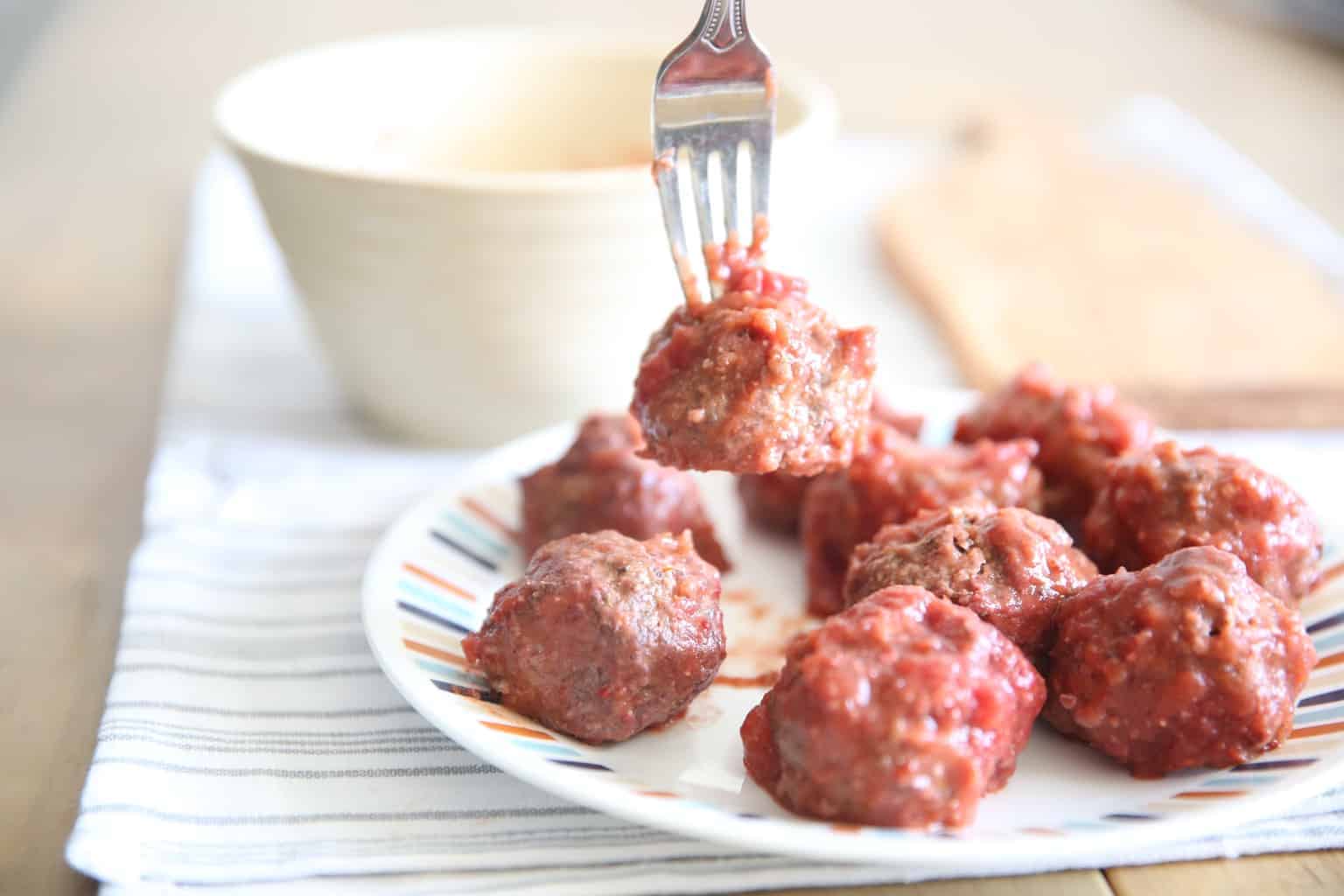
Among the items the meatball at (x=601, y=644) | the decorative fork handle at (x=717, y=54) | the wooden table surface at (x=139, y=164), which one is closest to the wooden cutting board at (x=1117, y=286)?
the wooden table surface at (x=139, y=164)

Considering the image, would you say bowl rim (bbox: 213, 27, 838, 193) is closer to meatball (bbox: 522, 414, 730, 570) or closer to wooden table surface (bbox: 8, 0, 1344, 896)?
wooden table surface (bbox: 8, 0, 1344, 896)

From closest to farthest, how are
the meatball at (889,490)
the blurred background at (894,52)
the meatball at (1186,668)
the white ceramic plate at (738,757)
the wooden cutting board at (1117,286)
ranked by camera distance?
the white ceramic plate at (738,757), the meatball at (1186,668), the meatball at (889,490), the wooden cutting board at (1117,286), the blurred background at (894,52)

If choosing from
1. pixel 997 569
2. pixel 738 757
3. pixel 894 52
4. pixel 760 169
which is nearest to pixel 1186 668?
pixel 997 569

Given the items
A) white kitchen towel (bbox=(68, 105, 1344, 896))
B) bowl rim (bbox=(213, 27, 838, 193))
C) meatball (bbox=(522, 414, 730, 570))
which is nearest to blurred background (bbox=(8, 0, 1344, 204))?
bowl rim (bbox=(213, 27, 838, 193))

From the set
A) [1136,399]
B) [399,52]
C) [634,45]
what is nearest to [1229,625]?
[1136,399]

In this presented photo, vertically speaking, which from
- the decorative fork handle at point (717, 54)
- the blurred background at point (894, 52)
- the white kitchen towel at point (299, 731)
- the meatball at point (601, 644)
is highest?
the decorative fork handle at point (717, 54)

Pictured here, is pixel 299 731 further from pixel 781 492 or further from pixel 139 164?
pixel 139 164

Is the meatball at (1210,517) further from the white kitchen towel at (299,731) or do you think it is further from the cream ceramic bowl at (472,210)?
the cream ceramic bowl at (472,210)
